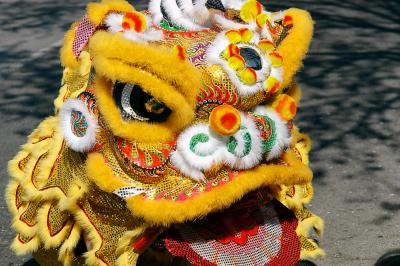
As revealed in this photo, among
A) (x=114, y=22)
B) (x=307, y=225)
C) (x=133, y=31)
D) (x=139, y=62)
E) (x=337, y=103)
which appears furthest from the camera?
(x=337, y=103)

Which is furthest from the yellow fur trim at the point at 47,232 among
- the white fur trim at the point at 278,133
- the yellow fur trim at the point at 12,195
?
the white fur trim at the point at 278,133

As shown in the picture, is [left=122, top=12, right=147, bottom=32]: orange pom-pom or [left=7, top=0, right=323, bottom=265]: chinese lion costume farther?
[left=122, top=12, right=147, bottom=32]: orange pom-pom

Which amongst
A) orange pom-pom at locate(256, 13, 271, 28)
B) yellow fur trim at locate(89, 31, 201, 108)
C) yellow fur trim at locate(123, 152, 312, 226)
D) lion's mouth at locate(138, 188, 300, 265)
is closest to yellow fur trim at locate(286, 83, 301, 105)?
orange pom-pom at locate(256, 13, 271, 28)

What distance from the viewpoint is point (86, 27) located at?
8.99 feet

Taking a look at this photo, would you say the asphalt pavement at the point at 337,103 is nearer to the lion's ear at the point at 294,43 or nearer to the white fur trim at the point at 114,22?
the lion's ear at the point at 294,43

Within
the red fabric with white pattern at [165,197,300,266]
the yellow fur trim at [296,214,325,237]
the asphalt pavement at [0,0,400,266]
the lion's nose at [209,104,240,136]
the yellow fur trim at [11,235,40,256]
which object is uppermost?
the lion's nose at [209,104,240,136]

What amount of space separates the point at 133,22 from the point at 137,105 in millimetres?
333

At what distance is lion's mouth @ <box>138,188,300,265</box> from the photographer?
2459mm

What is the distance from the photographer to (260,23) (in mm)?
2662

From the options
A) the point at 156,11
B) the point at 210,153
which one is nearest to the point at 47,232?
the point at 210,153

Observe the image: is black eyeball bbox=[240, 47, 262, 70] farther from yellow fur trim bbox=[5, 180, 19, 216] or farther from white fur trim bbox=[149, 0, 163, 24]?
yellow fur trim bbox=[5, 180, 19, 216]

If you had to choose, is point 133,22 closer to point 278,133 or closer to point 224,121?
point 224,121

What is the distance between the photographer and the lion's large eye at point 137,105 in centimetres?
234

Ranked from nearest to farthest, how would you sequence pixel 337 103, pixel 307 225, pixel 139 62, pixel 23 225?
pixel 139 62, pixel 23 225, pixel 307 225, pixel 337 103
